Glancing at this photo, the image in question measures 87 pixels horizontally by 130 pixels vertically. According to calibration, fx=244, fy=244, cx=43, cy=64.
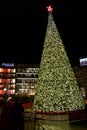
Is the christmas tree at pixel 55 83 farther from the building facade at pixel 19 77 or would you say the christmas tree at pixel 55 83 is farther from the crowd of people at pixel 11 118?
the building facade at pixel 19 77

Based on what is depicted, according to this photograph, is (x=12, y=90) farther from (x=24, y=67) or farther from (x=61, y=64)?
(x=61, y=64)

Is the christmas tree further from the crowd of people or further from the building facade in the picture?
the building facade

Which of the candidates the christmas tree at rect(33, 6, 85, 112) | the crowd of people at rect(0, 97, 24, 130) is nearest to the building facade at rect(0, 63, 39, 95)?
the christmas tree at rect(33, 6, 85, 112)

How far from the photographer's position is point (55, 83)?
18328 mm

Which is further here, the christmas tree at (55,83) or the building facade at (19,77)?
the building facade at (19,77)

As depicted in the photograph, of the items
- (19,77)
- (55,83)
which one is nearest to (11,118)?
(55,83)

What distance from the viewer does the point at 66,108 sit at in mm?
17406

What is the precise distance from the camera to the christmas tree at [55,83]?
17.6m

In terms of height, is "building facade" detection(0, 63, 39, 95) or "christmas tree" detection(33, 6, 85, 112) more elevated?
"building facade" detection(0, 63, 39, 95)

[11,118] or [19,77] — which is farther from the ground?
[19,77]

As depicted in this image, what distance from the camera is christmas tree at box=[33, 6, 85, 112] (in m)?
17.6

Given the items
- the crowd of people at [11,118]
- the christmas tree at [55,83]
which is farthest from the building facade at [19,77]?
the crowd of people at [11,118]

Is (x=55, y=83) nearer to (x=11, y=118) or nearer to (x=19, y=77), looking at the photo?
(x=11, y=118)

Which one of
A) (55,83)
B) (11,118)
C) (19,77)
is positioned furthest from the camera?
(19,77)
